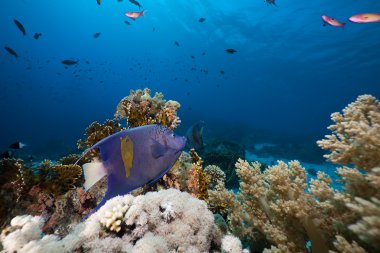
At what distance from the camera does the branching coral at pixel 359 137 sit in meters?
1.98

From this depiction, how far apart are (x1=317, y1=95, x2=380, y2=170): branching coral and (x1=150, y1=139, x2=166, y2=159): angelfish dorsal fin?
1.73 meters

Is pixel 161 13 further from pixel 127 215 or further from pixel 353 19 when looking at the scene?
pixel 127 215

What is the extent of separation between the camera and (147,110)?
4422 mm

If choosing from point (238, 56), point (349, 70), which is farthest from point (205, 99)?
point (349, 70)

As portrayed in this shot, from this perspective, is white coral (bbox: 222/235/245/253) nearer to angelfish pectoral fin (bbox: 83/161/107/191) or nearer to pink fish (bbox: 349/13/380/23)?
angelfish pectoral fin (bbox: 83/161/107/191)

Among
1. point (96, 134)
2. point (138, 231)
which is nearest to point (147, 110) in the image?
point (96, 134)

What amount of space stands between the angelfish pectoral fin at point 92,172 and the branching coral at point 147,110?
2203 mm

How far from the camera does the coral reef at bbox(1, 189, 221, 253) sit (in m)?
1.91

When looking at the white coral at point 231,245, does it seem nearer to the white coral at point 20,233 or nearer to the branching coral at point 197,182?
the branching coral at point 197,182

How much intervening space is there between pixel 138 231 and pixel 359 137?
2208mm

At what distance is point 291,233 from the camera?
8.26 ft

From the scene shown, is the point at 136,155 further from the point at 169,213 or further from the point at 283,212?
the point at 283,212

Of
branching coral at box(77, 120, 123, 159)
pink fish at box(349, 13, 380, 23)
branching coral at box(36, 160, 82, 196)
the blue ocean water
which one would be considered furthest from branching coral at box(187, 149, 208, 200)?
the blue ocean water

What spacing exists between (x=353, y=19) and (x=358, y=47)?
42611mm
